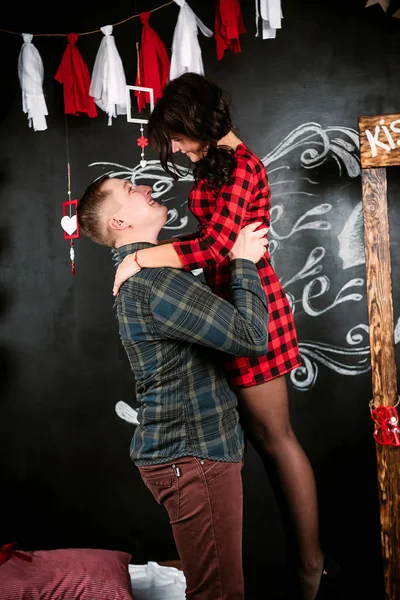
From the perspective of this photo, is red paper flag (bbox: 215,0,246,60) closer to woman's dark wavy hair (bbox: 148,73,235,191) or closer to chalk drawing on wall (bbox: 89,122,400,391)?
chalk drawing on wall (bbox: 89,122,400,391)

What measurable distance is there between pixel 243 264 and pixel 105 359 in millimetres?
1504

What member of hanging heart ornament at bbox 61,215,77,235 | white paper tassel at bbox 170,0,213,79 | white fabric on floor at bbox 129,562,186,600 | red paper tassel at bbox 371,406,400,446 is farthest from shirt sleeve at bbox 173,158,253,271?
white fabric on floor at bbox 129,562,186,600

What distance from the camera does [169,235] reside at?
120 inches

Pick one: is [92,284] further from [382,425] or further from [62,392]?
[382,425]

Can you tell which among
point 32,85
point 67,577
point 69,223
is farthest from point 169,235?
point 67,577

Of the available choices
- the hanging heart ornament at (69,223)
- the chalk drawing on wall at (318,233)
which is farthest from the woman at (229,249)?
the hanging heart ornament at (69,223)

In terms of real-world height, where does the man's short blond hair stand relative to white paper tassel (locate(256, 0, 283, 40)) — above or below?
below

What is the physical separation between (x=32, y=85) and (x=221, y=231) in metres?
1.60

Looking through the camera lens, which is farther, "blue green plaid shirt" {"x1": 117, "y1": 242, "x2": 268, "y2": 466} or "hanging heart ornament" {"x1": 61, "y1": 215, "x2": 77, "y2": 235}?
"hanging heart ornament" {"x1": 61, "y1": 215, "x2": 77, "y2": 235}

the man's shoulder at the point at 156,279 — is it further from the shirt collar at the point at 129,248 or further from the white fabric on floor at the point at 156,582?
the white fabric on floor at the point at 156,582

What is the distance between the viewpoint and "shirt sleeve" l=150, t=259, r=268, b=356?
1715 millimetres

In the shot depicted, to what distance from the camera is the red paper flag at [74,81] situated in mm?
2924

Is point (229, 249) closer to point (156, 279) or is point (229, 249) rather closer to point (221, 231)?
point (221, 231)

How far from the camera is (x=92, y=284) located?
315 cm
